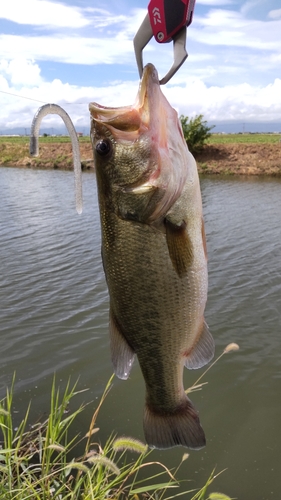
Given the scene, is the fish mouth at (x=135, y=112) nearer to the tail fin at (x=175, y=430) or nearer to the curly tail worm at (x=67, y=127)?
the curly tail worm at (x=67, y=127)

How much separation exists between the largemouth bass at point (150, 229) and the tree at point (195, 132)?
41540 mm

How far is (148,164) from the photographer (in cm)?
198

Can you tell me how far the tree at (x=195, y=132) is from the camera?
4253 cm

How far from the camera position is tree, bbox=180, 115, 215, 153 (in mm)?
42528

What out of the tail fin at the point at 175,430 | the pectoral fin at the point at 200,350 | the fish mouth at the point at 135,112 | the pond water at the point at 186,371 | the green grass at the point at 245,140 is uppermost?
the green grass at the point at 245,140

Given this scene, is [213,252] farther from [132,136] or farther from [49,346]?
[132,136]

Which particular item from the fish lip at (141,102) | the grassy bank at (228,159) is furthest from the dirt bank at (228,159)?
the fish lip at (141,102)

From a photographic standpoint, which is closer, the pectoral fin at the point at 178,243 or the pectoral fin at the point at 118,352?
the pectoral fin at the point at 178,243

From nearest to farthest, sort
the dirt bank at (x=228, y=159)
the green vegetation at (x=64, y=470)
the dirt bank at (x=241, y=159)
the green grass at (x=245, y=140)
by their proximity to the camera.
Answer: the green vegetation at (x=64, y=470)
the dirt bank at (x=241, y=159)
the dirt bank at (x=228, y=159)
the green grass at (x=245, y=140)

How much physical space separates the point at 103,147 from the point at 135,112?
0.21m

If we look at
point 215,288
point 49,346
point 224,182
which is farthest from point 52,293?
point 224,182

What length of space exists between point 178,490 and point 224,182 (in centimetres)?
3072

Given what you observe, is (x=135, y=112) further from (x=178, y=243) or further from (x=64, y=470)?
(x=64, y=470)

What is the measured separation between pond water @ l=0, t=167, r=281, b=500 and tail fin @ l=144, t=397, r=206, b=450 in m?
4.40
